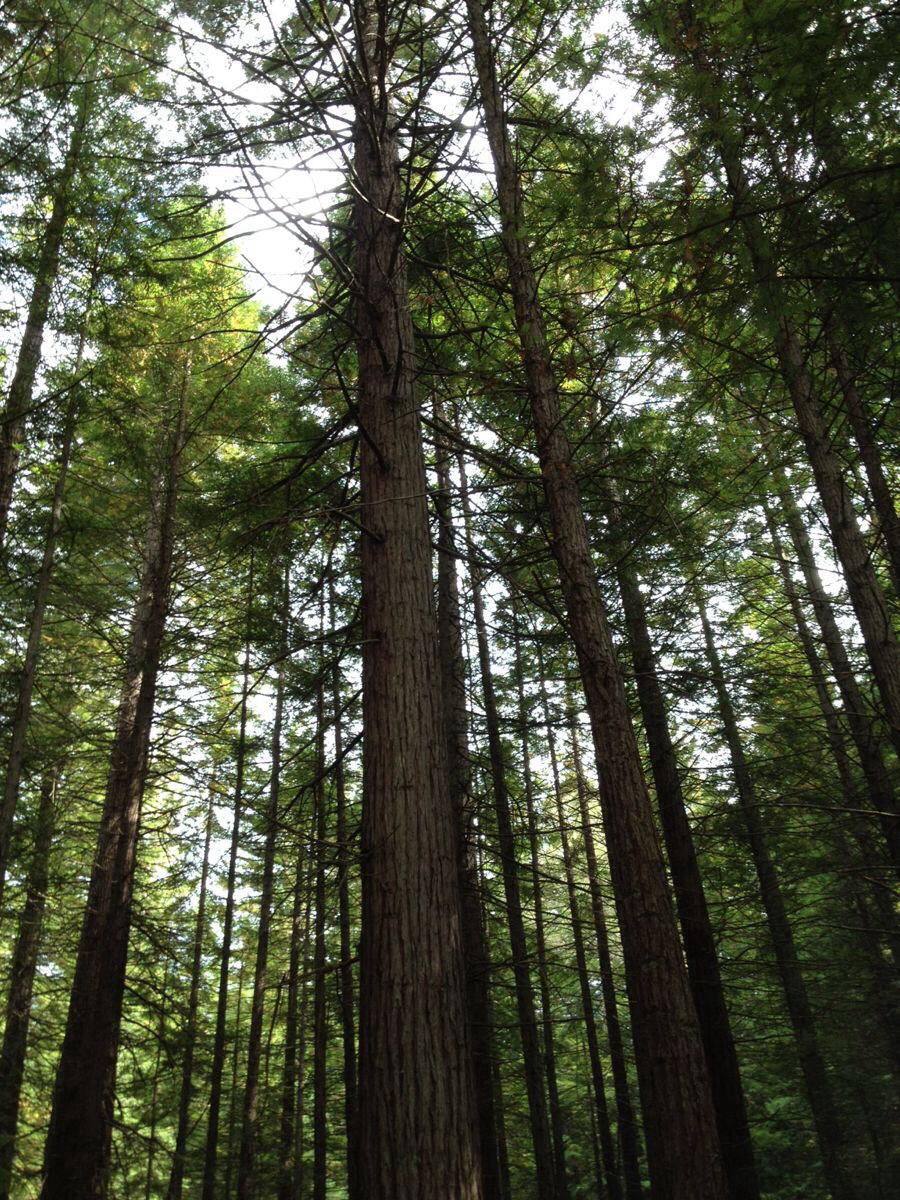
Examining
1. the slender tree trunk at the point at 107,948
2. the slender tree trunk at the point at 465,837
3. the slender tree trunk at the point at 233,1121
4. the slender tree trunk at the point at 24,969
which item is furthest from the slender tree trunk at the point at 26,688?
the slender tree trunk at the point at 233,1121

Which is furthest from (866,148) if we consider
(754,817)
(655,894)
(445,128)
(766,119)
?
(754,817)

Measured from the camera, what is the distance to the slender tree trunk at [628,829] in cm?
373

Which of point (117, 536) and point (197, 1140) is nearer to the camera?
point (117, 536)

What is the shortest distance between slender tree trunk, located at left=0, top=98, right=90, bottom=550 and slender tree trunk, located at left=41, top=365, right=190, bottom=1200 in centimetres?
249

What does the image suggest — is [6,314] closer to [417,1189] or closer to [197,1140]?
[417,1189]

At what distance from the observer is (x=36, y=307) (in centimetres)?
705

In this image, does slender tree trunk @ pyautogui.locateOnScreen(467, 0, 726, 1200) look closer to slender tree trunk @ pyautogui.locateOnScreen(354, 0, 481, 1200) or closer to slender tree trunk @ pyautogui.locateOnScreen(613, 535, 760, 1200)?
slender tree trunk @ pyautogui.locateOnScreen(354, 0, 481, 1200)

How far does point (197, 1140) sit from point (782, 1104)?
51.3ft

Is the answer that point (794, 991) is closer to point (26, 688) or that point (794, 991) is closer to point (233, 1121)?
point (233, 1121)

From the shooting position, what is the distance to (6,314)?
7.14m

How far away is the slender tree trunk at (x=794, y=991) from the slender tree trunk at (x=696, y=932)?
4.80 ft

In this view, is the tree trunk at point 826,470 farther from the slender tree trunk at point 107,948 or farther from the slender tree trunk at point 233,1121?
the slender tree trunk at point 233,1121

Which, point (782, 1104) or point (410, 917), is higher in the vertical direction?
point (410, 917)

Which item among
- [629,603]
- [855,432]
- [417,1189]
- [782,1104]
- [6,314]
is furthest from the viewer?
[782,1104]
